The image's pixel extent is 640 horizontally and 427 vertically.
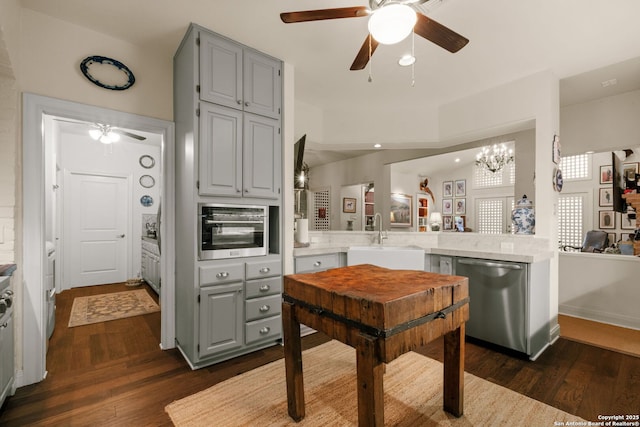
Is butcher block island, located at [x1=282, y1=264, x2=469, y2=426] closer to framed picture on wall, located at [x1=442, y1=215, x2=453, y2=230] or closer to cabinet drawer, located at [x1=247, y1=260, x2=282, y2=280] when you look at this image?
cabinet drawer, located at [x1=247, y1=260, x2=282, y2=280]

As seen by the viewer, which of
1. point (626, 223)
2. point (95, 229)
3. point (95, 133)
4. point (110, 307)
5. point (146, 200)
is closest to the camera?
point (110, 307)

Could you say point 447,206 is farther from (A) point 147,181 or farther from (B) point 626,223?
(A) point 147,181

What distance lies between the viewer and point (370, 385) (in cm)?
120

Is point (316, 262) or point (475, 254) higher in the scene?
point (475, 254)

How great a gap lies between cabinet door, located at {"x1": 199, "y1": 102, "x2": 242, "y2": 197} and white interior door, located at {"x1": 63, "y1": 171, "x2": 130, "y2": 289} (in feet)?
13.9

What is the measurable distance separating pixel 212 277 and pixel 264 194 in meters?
0.82

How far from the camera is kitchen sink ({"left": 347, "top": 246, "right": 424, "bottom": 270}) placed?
9.89 feet

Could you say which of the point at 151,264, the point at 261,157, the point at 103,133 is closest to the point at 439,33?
the point at 261,157

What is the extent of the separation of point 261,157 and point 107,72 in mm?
1379

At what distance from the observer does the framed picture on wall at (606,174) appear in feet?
21.0

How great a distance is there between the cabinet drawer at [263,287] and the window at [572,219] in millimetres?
6984

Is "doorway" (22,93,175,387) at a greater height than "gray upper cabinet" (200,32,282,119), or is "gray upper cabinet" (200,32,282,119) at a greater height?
"gray upper cabinet" (200,32,282,119)

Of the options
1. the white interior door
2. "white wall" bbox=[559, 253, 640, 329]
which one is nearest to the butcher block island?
"white wall" bbox=[559, 253, 640, 329]

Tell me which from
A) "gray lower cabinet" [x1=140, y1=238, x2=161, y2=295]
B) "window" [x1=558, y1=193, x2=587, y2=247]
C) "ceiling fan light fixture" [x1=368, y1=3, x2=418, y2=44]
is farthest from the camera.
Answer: "window" [x1=558, y1=193, x2=587, y2=247]
